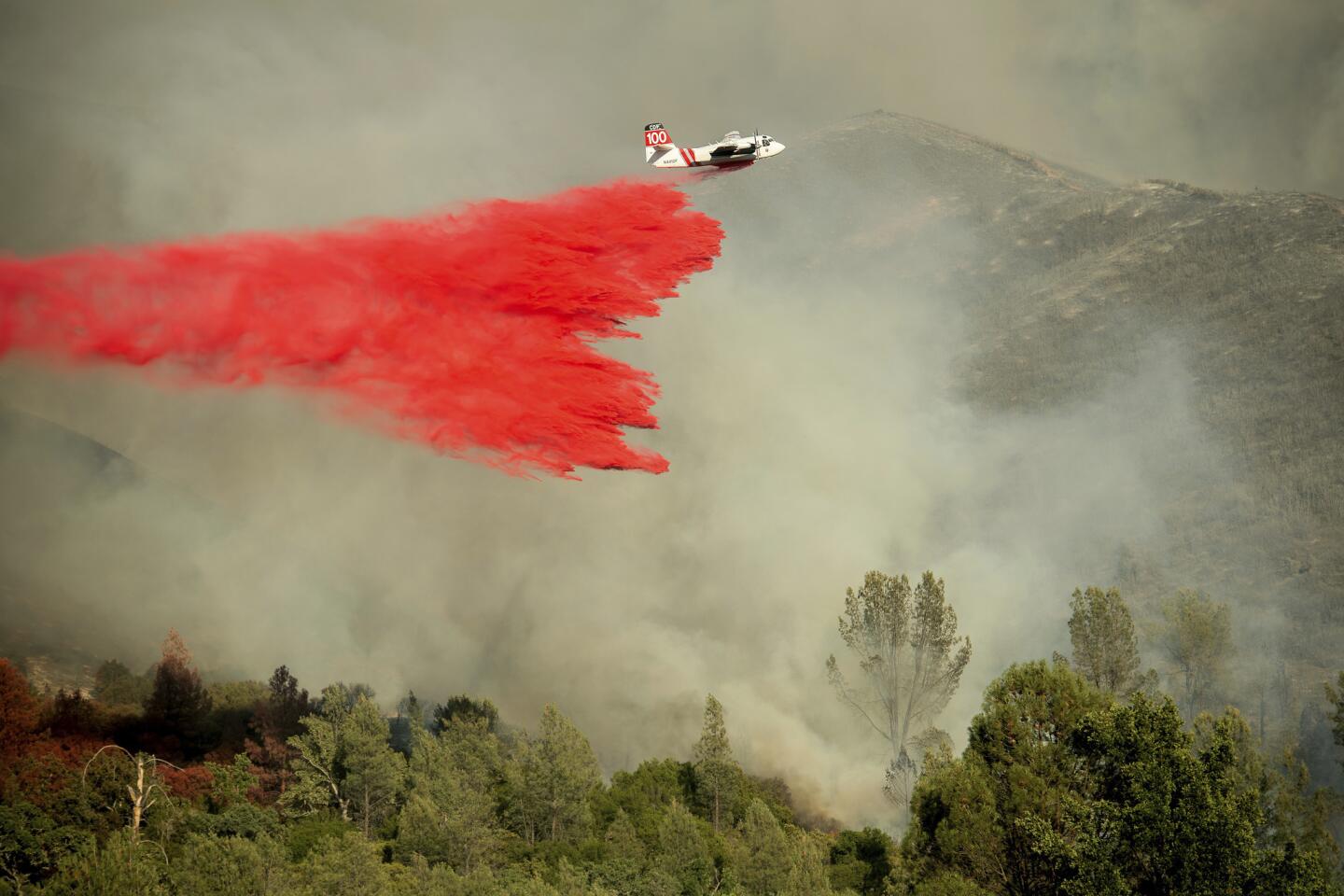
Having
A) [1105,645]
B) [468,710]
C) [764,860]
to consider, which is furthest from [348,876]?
[468,710]

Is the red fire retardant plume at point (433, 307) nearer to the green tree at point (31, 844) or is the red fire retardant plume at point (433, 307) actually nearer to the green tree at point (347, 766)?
the green tree at point (31, 844)

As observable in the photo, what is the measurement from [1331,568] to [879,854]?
103181 millimetres

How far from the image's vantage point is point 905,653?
326 ft

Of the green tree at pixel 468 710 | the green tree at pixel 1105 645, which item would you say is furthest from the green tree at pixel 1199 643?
the green tree at pixel 468 710

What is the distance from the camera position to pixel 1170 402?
7815 inches

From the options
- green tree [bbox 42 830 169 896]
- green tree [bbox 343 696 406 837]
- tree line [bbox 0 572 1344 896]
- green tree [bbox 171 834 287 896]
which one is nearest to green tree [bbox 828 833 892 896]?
tree line [bbox 0 572 1344 896]

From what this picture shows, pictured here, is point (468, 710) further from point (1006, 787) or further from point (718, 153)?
point (1006, 787)

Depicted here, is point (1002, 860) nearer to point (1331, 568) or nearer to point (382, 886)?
point (382, 886)

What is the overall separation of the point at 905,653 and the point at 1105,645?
16204 mm

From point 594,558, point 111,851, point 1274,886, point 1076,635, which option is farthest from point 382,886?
point 594,558

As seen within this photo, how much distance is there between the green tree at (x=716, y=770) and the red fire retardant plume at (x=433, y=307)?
35.7m

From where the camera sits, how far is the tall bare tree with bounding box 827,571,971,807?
321 ft

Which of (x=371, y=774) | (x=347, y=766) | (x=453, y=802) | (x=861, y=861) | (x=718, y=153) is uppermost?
(x=718, y=153)

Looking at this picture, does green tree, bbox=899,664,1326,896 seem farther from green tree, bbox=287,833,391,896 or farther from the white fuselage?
the white fuselage
